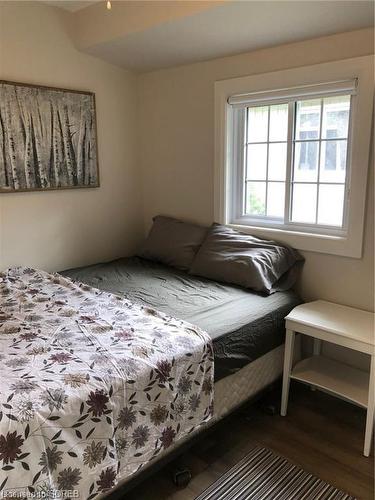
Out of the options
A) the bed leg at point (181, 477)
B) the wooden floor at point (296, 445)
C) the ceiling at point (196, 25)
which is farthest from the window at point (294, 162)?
→ the bed leg at point (181, 477)

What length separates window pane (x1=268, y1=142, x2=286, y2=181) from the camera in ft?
9.02

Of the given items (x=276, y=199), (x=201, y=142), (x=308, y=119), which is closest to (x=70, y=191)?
(x=201, y=142)

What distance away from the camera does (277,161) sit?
2.79m

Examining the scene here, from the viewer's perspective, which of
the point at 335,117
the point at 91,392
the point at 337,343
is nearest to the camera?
the point at 91,392

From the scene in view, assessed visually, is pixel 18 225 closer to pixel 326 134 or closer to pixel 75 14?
pixel 75 14

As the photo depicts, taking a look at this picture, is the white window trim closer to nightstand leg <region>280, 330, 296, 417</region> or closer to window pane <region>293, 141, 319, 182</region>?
window pane <region>293, 141, 319, 182</region>

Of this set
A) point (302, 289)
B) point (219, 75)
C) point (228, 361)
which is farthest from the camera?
point (219, 75)

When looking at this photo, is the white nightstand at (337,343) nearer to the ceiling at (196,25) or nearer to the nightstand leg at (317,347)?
the nightstand leg at (317,347)

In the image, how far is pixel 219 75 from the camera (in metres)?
2.88

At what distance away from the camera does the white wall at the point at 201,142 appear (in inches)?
93.0

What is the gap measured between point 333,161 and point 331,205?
265 mm

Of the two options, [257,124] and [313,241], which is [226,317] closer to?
[313,241]

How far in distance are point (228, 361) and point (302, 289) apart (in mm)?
962

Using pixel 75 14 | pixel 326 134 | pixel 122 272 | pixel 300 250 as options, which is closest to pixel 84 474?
pixel 122 272
